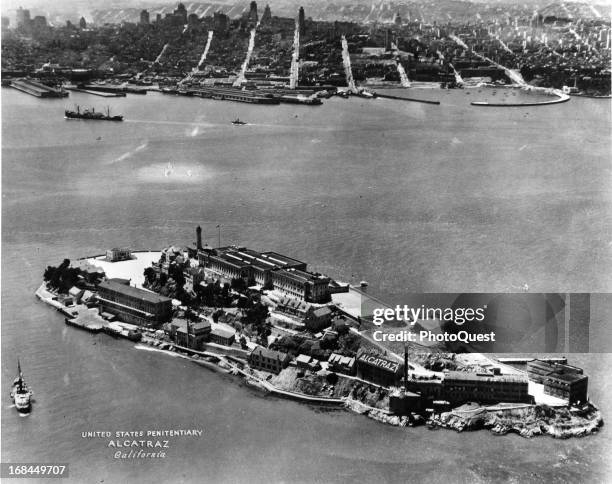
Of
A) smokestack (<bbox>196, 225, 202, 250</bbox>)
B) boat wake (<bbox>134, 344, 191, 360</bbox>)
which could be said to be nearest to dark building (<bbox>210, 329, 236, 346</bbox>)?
boat wake (<bbox>134, 344, 191, 360</bbox>)

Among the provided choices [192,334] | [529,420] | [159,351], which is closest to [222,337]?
[192,334]

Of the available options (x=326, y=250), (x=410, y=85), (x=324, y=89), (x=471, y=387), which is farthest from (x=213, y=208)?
(x=410, y=85)

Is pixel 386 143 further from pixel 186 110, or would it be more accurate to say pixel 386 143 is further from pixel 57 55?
pixel 57 55

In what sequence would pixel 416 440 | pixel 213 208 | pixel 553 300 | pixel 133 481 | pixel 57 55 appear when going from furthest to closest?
pixel 57 55
pixel 213 208
pixel 553 300
pixel 416 440
pixel 133 481

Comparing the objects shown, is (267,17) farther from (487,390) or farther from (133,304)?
(487,390)

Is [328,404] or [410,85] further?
[410,85]
